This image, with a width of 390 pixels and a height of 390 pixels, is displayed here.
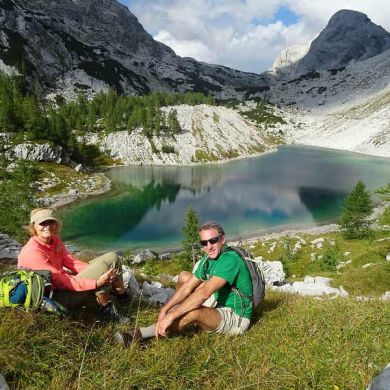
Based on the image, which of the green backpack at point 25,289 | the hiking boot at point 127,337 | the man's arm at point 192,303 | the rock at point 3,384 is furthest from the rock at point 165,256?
the rock at point 3,384

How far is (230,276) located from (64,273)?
3629 millimetres

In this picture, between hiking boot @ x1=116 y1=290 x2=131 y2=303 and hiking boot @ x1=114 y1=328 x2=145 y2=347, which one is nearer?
hiking boot @ x1=114 y1=328 x2=145 y2=347

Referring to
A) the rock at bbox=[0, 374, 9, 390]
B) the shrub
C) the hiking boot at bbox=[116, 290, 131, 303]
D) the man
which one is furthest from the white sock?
the shrub

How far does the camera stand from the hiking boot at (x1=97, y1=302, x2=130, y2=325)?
767cm

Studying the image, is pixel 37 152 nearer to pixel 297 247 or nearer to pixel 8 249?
pixel 297 247

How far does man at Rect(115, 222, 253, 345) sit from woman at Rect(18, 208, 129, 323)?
131 centimetres

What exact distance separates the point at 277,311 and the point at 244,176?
99.4 metres

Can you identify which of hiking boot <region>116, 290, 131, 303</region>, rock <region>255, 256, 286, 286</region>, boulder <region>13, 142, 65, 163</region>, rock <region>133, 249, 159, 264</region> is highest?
hiking boot <region>116, 290, 131, 303</region>

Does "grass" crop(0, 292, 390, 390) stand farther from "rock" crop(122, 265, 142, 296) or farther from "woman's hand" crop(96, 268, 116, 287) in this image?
"rock" crop(122, 265, 142, 296)

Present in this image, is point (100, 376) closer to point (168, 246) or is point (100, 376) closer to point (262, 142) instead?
point (168, 246)

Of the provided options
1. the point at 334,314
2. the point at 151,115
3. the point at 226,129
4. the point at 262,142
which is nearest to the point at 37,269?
the point at 334,314

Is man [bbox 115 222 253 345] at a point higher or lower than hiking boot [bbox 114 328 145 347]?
higher

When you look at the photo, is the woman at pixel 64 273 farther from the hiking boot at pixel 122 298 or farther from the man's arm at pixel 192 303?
the man's arm at pixel 192 303

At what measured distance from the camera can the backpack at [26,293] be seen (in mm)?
6367
